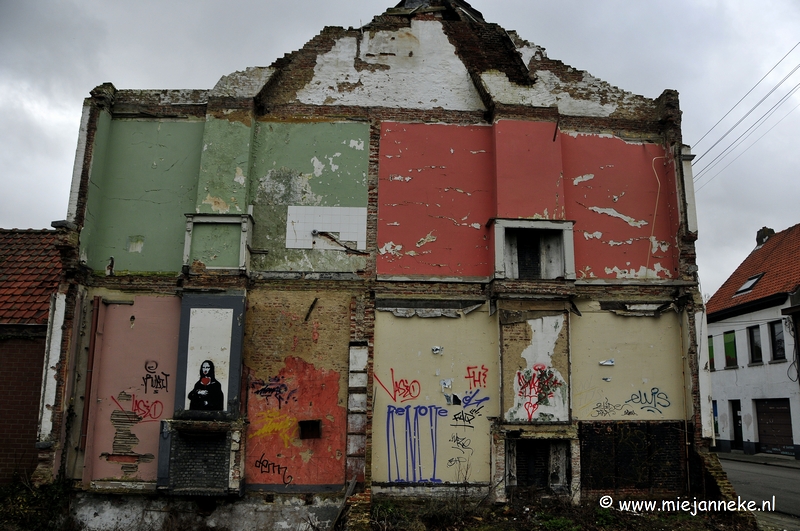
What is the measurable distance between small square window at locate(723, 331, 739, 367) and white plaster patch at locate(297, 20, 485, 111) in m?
18.3

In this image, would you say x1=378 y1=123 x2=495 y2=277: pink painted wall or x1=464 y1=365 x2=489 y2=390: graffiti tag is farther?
x1=378 y1=123 x2=495 y2=277: pink painted wall

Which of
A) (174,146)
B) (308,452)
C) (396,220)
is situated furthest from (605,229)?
(174,146)

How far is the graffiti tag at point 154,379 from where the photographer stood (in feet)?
33.9

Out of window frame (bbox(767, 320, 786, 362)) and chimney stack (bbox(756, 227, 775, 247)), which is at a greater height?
chimney stack (bbox(756, 227, 775, 247))

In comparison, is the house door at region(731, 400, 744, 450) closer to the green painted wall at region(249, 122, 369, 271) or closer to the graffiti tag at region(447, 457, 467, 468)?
the graffiti tag at region(447, 457, 467, 468)

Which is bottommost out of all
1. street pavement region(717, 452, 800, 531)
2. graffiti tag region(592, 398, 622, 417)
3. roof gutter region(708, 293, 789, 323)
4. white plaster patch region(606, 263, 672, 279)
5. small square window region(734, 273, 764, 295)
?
street pavement region(717, 452, 800, 531)

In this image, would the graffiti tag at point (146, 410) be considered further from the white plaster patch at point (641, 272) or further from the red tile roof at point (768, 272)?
the red tile roof at point (768, 272)

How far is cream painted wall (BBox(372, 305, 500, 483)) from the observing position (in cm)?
1029

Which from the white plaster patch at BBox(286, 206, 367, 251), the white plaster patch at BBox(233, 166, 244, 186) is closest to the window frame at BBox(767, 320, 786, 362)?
the white plaster patch at BBox(286, 206, 367, 251)

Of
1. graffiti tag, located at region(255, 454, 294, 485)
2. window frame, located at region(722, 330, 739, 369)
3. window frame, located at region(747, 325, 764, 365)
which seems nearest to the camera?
graffiti tag, located at region(255, 454, 294, 485)

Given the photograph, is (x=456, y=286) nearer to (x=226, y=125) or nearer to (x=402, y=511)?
(x=402, y=511)

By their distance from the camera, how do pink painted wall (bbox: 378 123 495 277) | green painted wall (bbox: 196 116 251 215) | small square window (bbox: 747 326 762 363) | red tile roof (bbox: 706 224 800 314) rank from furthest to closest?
small square window (bbox: 747 326 762 363) < red tile roof (bbox: 706 224 800 314) < pink painted wall (bbox: 378 123 495 277) < green painted wall (bbox: 196 116 251 215)

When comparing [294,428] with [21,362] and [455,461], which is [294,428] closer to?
[455,461]

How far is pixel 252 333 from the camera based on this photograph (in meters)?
10.5
